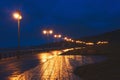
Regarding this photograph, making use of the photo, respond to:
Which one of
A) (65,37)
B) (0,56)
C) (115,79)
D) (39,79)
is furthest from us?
(65,37)

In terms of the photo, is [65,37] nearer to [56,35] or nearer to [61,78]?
[56,35]

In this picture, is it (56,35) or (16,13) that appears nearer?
(16,13)

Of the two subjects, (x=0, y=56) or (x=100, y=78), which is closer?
(x=100, y=78)

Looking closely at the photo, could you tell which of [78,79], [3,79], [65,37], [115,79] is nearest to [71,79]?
[78,79]

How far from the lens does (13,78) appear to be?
23.8 metres

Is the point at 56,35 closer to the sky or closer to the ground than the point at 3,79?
closer to the sky

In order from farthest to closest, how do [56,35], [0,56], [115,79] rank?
[56,35], [0,56], [115,79]

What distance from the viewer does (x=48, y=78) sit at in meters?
23.1

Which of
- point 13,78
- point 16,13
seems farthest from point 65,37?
point 13,78

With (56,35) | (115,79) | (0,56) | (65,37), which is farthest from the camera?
(65,37)

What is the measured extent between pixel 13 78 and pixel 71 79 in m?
3.58

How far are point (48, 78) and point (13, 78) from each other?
2139 millimetres

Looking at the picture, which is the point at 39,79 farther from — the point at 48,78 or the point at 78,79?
the point at 78,79

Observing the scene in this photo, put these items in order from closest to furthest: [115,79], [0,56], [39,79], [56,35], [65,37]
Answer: [115,79], [39,79], [0,56], [56,35], [65,37]
